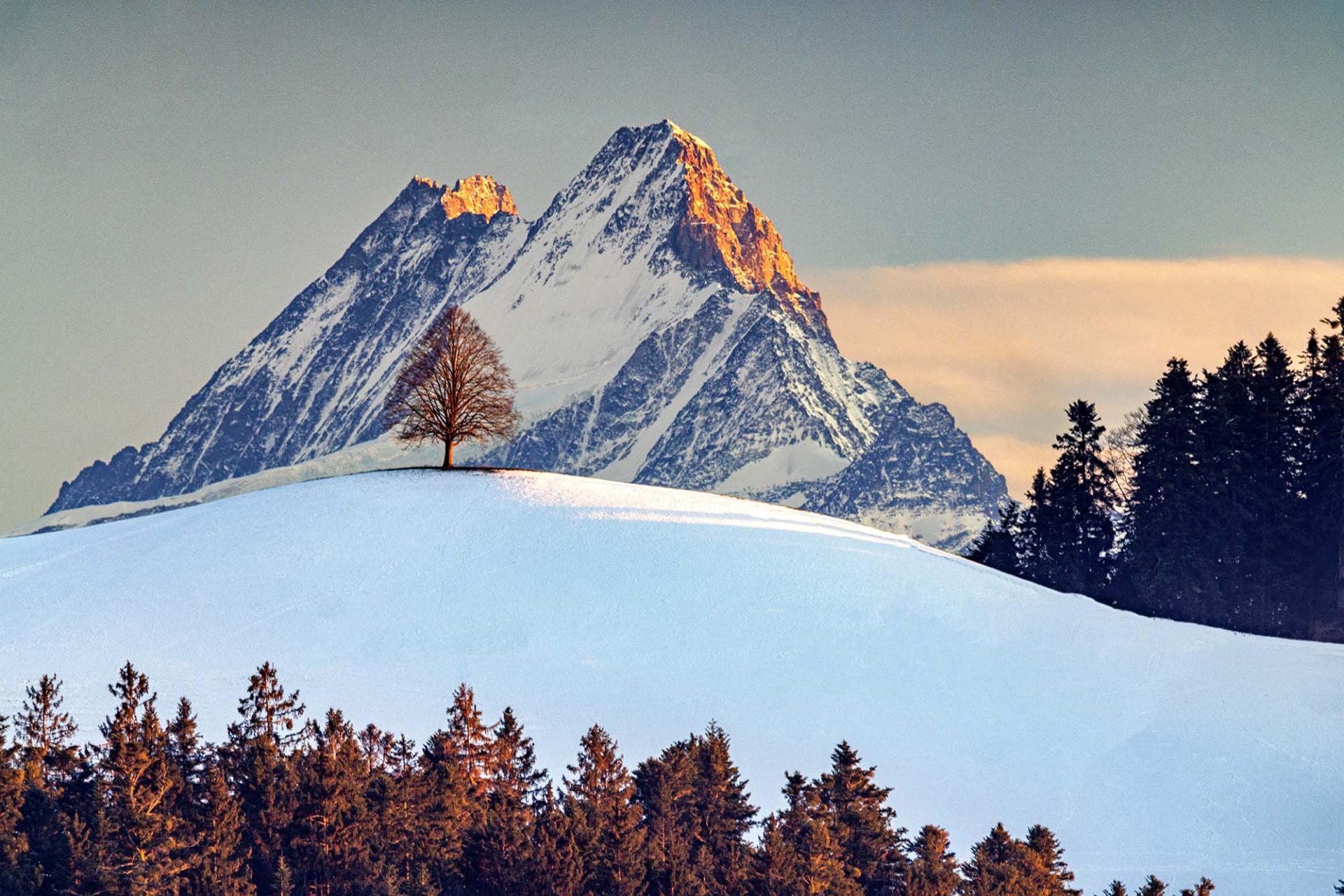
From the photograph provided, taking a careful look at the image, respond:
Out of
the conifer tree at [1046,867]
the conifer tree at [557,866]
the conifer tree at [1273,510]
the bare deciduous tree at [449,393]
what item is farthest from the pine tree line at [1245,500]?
the conifer tree at [557,866]

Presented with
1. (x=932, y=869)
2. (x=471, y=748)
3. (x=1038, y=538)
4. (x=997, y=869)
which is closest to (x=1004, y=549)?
(x=1038, y=538)

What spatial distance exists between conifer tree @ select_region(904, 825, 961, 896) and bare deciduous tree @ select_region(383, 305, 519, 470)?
132ft

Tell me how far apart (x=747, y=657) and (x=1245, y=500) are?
43968mm

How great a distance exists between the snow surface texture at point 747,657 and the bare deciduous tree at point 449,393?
3.07 m

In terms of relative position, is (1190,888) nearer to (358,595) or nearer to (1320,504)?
(358,595)

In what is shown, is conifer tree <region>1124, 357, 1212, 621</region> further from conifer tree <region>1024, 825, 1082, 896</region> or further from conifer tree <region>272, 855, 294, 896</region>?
conifer tree <region>272, 855, 294, 896</region>

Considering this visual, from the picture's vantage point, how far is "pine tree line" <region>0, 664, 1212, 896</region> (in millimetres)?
47250

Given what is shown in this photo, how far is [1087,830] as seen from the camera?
192ft

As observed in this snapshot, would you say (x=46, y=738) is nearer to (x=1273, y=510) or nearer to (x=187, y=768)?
(x=187, y=768)

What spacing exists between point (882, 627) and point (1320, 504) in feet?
128

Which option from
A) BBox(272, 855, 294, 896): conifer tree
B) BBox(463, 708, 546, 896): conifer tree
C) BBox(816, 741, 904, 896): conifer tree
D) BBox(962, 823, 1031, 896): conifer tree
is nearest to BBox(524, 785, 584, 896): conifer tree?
BBox(463, 708, 546, 896): conifer tree

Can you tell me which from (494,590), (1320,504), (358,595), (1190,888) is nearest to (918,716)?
(1190,888)

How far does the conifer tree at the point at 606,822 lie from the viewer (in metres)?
47.5

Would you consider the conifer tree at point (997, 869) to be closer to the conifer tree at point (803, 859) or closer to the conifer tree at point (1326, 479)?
the conifer tree at point (803, 859)
